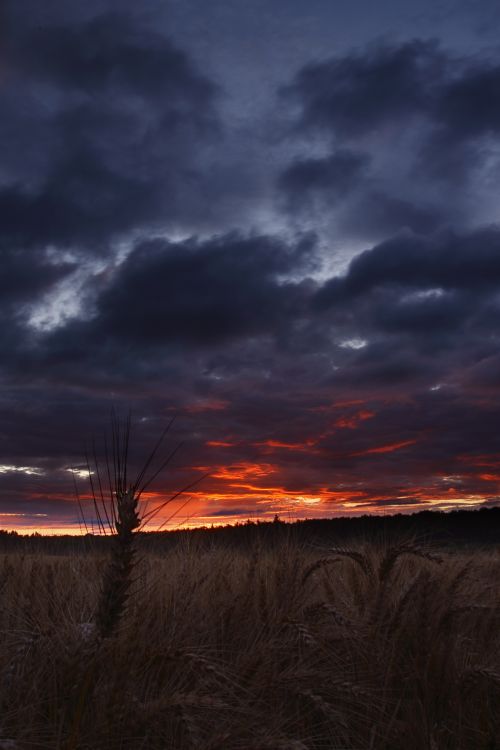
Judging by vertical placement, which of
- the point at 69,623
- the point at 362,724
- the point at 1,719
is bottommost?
the point at 362,724

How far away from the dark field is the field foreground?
1 cm

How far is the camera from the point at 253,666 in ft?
14.0

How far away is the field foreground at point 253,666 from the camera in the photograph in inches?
130

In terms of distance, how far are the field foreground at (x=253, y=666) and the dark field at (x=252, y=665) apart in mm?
14

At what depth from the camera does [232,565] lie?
741 cm

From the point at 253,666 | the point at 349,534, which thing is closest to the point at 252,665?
the point at 253,666

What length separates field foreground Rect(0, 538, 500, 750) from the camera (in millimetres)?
3305

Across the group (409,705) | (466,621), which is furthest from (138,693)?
(466,621)

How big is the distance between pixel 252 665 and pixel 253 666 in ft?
0.04

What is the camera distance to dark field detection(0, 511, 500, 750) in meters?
3.31

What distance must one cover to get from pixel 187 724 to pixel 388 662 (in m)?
1.99

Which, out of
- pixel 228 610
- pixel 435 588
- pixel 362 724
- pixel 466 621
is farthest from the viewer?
pixel 466 621

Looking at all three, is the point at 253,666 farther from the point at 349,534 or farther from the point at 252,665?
the point at 349,534

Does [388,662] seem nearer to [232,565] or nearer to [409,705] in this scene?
[409,705]
